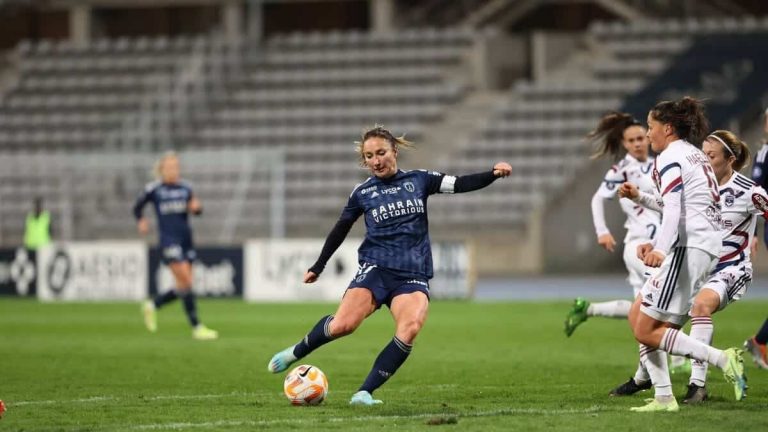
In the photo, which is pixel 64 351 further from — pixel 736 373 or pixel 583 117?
pixel 583 117

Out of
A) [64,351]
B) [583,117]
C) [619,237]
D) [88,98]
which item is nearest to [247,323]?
[64,351]

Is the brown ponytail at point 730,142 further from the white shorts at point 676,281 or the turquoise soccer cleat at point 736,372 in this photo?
the turquoise soccer cleat at point 736,372

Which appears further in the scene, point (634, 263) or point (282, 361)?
point (634, 263)

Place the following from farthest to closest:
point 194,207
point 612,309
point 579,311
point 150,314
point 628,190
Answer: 1. point 150,314
2. point 194,207
3. point 579,311
4. point 612,309
5. point 628,190

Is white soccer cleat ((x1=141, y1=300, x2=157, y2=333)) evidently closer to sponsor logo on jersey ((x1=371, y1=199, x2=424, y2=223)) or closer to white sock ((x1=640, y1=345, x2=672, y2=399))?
sponsor logo on jersey ((x1=371, y1=199, x2=424, y2=223))

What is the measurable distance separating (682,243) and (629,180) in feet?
10.6

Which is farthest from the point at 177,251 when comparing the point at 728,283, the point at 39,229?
the point at 39,229

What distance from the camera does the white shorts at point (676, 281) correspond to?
9.05 meters

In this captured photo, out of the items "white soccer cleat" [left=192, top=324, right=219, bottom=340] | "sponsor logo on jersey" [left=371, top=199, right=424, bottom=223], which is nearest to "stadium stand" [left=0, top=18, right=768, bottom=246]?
"white soccer cleat" [left=192, top=324, right=219, bottom=340]

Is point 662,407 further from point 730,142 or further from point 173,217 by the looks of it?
point 173,217

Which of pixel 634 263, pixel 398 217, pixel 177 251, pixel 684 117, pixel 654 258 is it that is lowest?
pixel 177 251

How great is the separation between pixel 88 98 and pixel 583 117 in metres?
13.2

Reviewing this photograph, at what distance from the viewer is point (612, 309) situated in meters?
12.4

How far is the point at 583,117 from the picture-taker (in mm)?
33125
